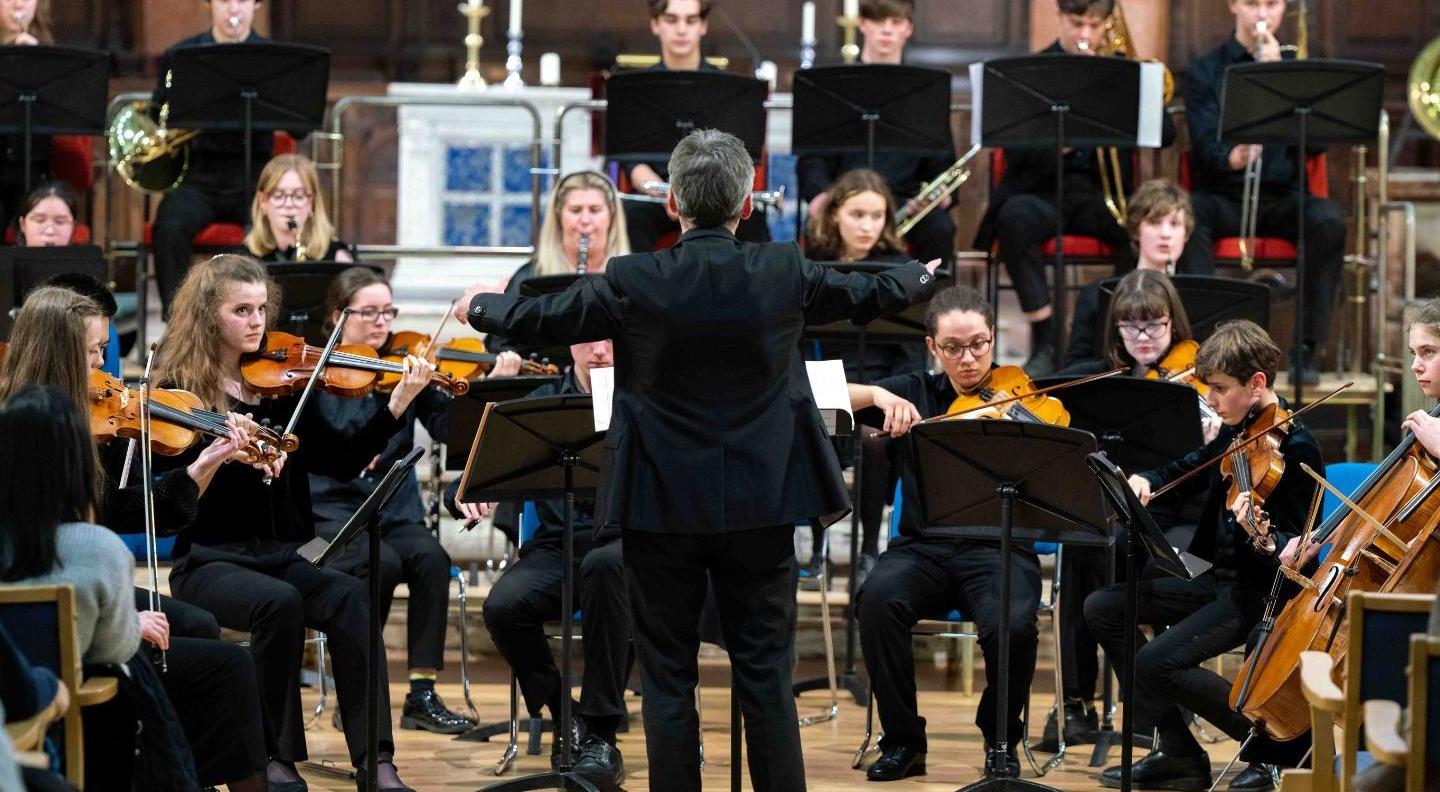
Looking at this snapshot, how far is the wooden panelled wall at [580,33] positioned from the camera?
8484 mm

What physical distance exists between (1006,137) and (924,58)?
9.10ft

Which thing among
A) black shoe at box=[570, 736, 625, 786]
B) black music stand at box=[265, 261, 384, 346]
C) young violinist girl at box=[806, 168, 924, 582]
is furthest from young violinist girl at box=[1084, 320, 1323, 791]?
black music stand at box=[265, 261, 384, 346]

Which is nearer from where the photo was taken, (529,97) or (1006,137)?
(1006,137)

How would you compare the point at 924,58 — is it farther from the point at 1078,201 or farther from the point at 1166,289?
the point at 1166,289

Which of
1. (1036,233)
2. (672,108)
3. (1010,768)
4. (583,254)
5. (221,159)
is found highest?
(672,108)

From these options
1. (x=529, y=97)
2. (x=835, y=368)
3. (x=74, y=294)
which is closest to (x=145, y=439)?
(x=74, y=294)

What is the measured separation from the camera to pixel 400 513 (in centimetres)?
515

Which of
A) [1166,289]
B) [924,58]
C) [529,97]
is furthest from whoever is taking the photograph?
[924,58]

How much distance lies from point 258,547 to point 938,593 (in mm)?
1707

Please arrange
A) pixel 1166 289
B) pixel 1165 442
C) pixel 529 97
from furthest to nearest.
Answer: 1. pixel 529 97
2. pixel 1166 289
3. pixel 1165 442

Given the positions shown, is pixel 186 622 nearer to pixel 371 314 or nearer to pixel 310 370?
pixel 310 370

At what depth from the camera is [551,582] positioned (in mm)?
4805

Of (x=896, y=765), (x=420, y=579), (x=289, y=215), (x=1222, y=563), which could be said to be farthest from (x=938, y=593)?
(x=289, y=215)

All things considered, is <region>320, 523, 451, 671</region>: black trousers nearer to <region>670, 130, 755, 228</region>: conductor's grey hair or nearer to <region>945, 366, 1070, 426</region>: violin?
<region>945, 366, 1070, 426</region>: violin
